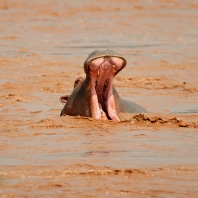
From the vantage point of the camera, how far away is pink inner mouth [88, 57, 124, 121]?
7371 millimetres

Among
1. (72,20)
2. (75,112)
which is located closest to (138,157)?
(75,112)

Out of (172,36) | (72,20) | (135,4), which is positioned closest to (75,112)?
(172,36)

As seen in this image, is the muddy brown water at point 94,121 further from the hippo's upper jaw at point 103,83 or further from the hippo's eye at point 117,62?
the hippo's eye at point 117,62

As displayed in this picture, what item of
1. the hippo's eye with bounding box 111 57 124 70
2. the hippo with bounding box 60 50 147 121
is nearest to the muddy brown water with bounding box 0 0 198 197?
the hippo with bounding box 60 50 147 121

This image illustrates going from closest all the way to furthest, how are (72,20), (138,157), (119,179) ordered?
(119,179), (138,157), (72,20)

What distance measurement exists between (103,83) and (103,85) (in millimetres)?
37

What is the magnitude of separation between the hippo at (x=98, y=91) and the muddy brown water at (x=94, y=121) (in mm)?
154

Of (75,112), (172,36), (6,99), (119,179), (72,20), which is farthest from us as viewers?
(72,20)

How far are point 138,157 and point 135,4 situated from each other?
1878cm

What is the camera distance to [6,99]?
384 inches

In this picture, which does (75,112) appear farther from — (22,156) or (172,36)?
(172,36)

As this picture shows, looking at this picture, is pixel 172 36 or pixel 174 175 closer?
pixel 174 175

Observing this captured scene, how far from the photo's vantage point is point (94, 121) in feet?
24.7

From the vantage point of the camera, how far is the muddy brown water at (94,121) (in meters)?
5.12
